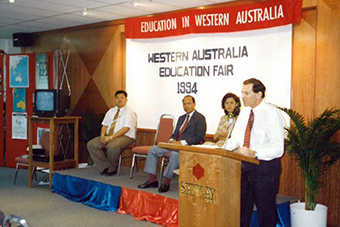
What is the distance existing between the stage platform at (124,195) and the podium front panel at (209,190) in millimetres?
1217

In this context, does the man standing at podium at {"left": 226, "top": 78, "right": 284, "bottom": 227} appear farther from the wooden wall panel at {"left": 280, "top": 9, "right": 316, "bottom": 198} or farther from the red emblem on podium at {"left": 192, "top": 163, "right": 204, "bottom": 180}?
the wooden wall panel at {"left": 280, "top": 9, "right": 316, "bottom": 198}

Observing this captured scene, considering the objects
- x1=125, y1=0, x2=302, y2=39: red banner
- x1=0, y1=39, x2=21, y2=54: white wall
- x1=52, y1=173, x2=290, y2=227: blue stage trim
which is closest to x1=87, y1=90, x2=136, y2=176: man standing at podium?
x1=52, y1=173, x2=290, y2=227: blue stage trim

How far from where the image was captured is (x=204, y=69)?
680 cm

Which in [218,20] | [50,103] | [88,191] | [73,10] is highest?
[73,10]

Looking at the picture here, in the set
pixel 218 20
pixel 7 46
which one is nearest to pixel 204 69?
pixel 218 20

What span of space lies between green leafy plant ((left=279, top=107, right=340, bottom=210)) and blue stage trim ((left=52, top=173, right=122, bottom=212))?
8.05ft

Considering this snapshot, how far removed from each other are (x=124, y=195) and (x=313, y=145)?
2559 millimetres

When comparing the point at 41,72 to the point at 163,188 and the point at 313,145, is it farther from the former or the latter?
the point at 313,145

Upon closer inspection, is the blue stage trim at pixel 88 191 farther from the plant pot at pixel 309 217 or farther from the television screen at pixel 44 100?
the plant pot at pixel 309 217

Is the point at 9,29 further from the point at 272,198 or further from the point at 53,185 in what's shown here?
the point at 272,198

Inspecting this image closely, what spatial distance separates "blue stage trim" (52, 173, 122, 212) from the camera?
20.6 feet

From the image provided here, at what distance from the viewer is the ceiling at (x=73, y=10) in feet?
21.8

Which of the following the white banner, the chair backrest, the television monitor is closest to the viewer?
the white banner

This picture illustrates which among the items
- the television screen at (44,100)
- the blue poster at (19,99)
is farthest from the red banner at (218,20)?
the blue poster at (19,99)
